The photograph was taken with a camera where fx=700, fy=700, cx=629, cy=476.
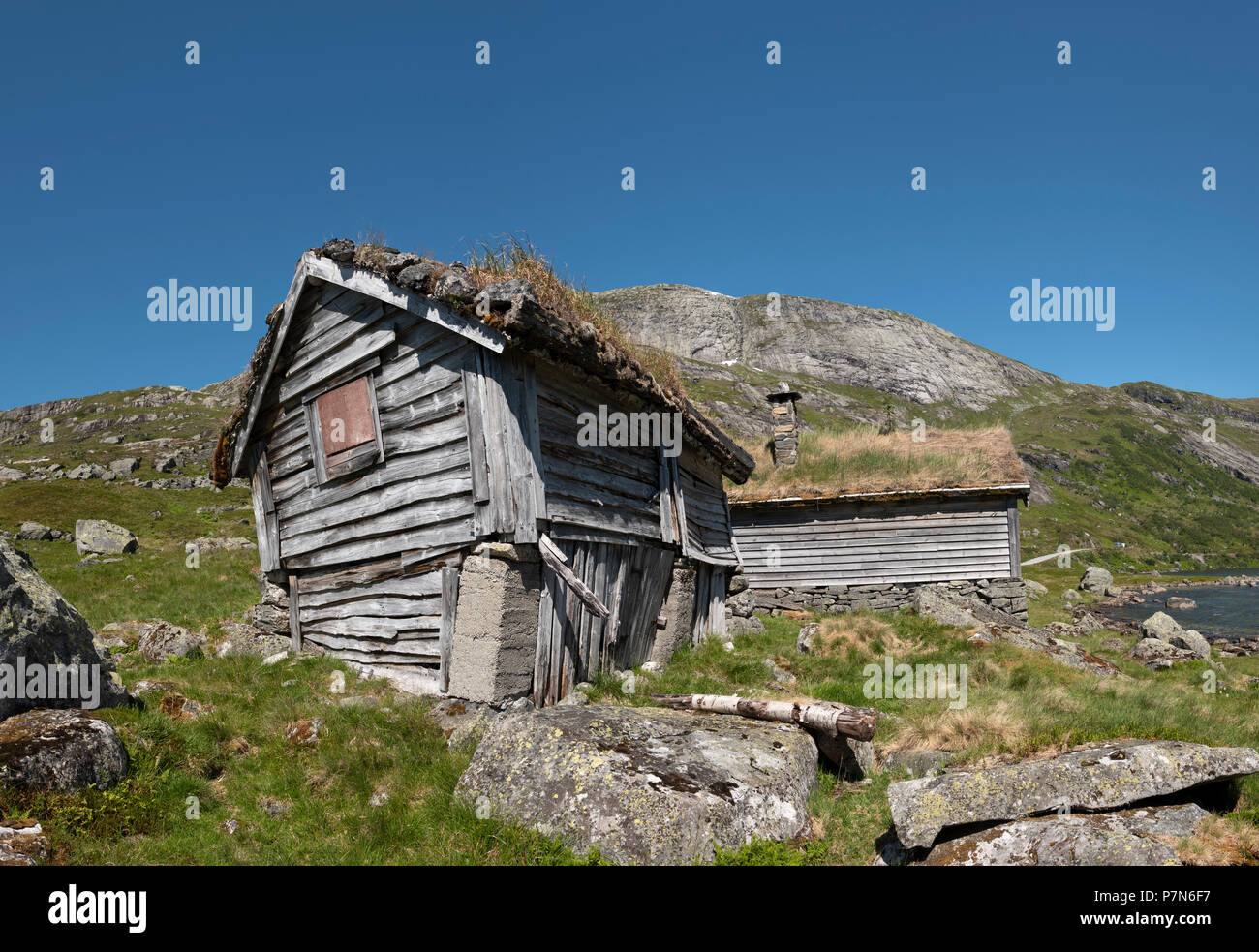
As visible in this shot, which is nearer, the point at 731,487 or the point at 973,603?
the point at 973,603

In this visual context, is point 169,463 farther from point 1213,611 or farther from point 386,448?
point 1213,611

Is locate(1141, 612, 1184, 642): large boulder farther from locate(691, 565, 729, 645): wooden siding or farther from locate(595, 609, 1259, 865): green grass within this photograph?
locate(691, 565, 729, 645): wooden siding

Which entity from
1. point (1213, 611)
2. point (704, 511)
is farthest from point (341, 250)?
point (1213, 611)

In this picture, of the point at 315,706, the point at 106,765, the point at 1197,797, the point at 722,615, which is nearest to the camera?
the point at 1197,797

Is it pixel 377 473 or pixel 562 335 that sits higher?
pixel 562 335

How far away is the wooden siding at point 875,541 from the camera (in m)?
20.0

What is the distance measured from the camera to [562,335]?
8000mm

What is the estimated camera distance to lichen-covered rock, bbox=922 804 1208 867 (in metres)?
4.20

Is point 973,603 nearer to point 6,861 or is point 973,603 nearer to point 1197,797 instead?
point 1197,797

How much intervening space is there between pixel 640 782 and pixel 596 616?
13.7 ft

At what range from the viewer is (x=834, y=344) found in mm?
168500

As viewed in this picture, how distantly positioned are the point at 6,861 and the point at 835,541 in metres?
19.3

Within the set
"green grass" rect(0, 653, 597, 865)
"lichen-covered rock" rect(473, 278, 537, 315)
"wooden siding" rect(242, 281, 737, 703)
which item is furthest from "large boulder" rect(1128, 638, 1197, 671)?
"green grass" rect(0, 653, 597, 865)
